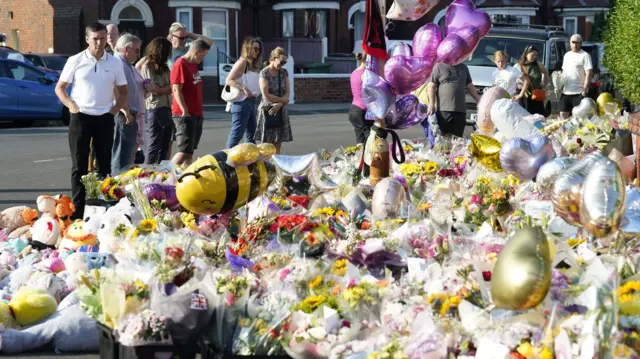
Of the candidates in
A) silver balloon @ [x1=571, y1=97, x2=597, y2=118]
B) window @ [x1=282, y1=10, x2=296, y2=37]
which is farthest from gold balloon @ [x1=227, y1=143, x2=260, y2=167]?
window @ [x1=282, y1=10, x2=296, y2=37]

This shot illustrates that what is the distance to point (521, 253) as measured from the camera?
436 cm

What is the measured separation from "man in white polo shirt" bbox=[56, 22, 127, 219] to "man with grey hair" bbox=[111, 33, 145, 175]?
0.63 meters

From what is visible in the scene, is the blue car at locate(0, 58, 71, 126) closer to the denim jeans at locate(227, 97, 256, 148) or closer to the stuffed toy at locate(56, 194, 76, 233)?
the denim jeans at locate(227, 97, 256, 148)

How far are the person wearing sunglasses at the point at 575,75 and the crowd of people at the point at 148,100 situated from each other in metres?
6.53

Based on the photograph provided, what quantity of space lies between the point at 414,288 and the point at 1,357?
7.40 ft

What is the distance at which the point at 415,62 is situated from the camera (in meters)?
8.42

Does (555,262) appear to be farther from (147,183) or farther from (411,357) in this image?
(147,183)

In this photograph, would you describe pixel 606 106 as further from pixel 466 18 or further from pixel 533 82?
pixel 466 18

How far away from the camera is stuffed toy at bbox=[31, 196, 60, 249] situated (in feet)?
25.0

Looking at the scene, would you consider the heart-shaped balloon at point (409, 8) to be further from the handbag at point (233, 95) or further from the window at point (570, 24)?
the window at point (570, 24)

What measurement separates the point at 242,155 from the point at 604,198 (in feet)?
7.56

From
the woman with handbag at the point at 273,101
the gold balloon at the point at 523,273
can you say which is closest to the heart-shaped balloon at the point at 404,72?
the woman with handbag at the point at 273,101

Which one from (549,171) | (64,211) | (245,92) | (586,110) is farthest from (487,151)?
(586,110)

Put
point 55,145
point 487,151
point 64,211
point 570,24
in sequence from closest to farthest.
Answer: point 64,211
point 487,151
point 55,145
point 570,24
